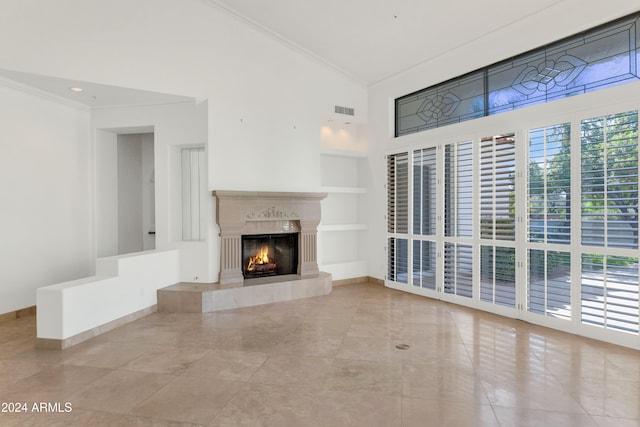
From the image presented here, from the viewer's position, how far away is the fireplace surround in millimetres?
5438

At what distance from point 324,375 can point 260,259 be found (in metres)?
3.20

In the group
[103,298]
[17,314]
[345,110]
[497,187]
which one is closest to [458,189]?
[497,187]

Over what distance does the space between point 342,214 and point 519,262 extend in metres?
3.41

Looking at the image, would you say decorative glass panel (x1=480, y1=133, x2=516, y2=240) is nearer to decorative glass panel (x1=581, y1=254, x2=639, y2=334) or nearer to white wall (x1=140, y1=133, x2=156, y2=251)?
decorative glass panel (x1=581, y1=254, x2=639, y2=334)

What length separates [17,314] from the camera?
15.8 ft

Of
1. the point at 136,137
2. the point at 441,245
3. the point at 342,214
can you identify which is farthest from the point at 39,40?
the point at 441,245

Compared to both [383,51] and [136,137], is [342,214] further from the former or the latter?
[136,137]

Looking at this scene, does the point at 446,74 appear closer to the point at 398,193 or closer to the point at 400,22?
the point at 400,22

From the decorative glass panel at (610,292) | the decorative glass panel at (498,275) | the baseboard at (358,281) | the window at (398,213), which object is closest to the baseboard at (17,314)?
the baseboard at (358,281)

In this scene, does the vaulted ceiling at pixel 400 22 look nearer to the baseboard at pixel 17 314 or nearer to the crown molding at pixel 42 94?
the crown molding at pixel 42 94

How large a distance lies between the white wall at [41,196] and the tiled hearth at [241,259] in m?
1.71

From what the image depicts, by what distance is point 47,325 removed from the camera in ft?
12.3

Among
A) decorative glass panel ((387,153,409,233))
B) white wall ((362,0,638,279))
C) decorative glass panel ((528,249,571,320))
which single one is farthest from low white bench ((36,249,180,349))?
decorative glass panel ((528,249,571,320))

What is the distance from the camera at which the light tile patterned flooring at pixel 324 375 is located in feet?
8.18
